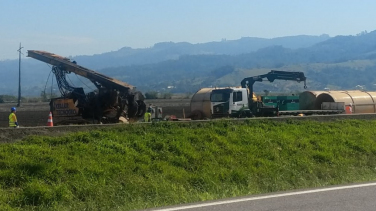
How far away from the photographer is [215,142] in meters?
13.9

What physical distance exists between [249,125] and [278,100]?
16198 millimetres

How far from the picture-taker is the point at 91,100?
23734mm

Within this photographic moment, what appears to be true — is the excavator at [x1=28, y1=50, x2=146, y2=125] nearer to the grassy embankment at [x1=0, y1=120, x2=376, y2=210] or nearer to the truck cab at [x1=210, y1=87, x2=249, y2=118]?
the truck cab at [x1=210, y1=87, x2=249, y2=118]

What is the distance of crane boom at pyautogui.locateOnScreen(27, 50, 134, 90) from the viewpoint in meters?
25.0

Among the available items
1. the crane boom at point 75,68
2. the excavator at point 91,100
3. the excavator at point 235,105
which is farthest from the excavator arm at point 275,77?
the crane boom at point 75,68

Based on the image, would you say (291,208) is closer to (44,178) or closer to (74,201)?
(74,201)

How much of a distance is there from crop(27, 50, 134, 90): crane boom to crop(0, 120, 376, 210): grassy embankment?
10232 mm

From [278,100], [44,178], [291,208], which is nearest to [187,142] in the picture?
[44,178]

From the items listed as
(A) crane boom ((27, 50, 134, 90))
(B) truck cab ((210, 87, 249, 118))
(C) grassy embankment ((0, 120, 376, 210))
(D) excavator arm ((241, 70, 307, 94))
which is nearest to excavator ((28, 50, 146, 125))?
(A) crane boom ((27, 50, 134, 90))

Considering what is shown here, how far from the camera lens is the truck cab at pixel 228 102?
1137 inches

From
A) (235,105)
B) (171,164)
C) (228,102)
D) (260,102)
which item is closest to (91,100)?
(228,102)

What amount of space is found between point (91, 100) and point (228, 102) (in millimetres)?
Answer: 8378

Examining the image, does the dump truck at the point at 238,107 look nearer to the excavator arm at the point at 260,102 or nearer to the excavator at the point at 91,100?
the excavator arm at the point at 260,102

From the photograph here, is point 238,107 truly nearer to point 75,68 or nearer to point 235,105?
point 235,105
